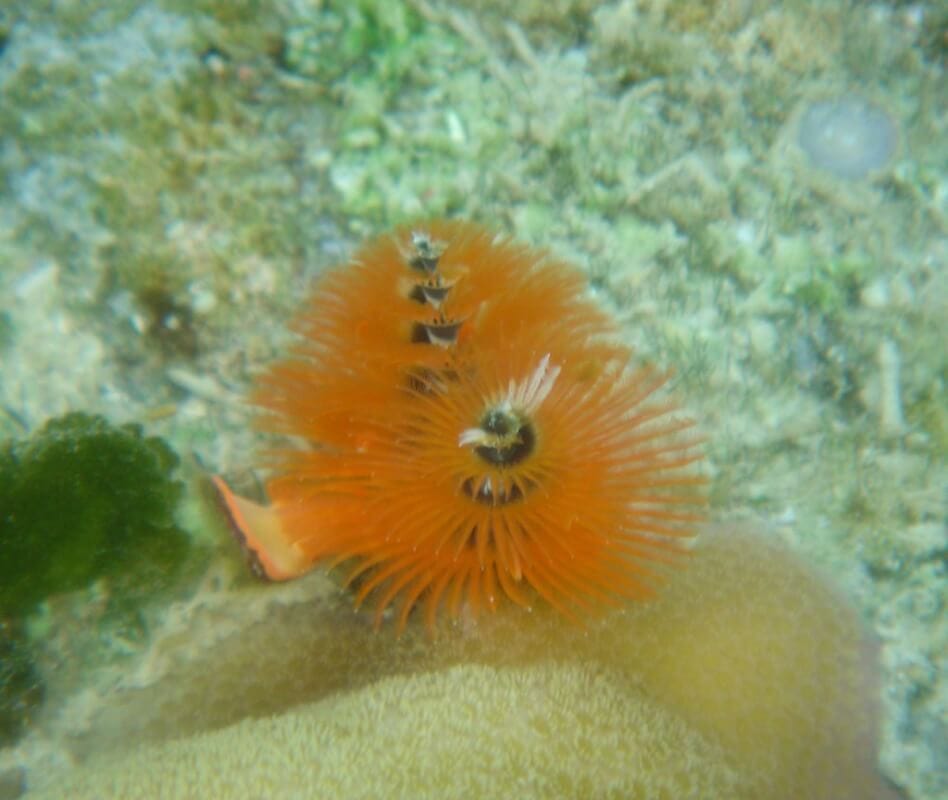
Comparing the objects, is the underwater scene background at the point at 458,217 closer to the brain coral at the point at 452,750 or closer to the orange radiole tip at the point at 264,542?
the orange radiole tip at the point at 264,542

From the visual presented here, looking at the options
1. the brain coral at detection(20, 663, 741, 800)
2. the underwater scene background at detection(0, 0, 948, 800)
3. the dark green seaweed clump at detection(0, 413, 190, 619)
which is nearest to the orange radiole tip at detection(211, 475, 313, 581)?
the underwater scene background at detection(0, 0, 948, 800)

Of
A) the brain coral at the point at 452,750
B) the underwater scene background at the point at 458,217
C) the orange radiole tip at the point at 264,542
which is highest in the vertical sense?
the underwater scene background at the point at 458,217

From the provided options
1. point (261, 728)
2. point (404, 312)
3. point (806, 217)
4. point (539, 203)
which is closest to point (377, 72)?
point (539, 203)

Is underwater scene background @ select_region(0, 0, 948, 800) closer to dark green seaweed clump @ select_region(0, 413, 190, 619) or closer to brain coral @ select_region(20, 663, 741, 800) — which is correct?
dark green seaweed clump @ select_region(0, 413, 190, 619)

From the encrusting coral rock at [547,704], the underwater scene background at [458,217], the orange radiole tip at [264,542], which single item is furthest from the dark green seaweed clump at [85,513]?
the encrusting coral rock at [547,704]

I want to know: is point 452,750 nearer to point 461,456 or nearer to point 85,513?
point 461,456

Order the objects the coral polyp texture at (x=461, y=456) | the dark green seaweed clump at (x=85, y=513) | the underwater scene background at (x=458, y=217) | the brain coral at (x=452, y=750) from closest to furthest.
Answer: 1. the brain coral at (x=452, y=750)
2. the coral polyp texture at (x=461, y=456)
3. the dark green seaweed clump at (x=85, y=513)
4. the underwater scene background at (x=458, y=217)

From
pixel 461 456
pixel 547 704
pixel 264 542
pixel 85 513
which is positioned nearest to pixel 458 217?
pixel 461 456

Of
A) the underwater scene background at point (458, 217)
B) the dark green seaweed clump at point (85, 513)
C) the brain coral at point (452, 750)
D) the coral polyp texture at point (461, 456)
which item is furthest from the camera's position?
the underwater scene background at point (458, 217)
